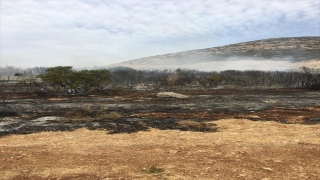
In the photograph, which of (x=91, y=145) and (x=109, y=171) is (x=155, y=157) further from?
(x=91, y=145)

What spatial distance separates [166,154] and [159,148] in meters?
0.67

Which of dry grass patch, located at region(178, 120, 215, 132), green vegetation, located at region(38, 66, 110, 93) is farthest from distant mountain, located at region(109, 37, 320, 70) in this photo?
dry grass patch, located at region(178, 120, 215, 132)

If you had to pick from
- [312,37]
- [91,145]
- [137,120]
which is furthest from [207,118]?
[312,37]

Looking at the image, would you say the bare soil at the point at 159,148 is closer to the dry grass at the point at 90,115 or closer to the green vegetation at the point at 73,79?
the dry grass at the point at 90,115

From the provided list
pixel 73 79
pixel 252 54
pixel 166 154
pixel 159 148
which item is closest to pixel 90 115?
pixel 159 148

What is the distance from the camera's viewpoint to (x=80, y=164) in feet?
23.6

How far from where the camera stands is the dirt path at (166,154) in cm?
652

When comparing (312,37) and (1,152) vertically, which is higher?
(312,37)

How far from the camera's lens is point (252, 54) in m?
102

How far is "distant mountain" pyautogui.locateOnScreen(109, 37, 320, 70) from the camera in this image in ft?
302

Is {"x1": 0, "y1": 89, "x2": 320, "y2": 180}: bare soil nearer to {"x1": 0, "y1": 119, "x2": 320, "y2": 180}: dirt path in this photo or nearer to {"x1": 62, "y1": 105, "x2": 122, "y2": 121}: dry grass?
{"x1": 0, "y1": 119, "x2": 320, "y2": 180}: dirt path

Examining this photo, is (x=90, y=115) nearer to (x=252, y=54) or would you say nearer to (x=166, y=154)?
(x=166, y=154)

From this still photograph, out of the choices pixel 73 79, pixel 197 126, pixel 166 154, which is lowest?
pixel 166 154

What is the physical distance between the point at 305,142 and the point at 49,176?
7.66m
